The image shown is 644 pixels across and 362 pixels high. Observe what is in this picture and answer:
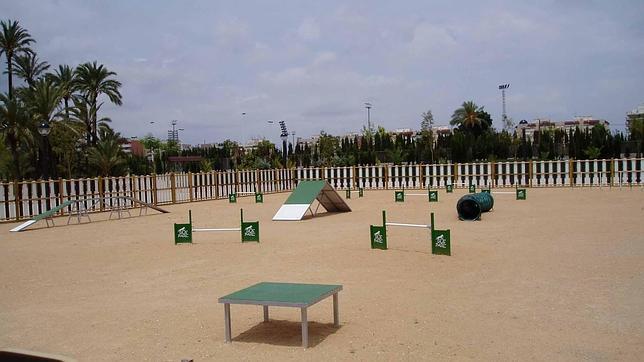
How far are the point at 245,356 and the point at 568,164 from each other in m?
30.7

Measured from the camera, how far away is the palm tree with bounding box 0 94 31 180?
3700cm

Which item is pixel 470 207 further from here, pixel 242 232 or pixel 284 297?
pixel 284 297

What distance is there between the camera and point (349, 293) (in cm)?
812

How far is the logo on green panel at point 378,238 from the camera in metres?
11.7

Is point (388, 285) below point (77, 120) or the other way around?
below

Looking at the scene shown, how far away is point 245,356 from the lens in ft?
18.4

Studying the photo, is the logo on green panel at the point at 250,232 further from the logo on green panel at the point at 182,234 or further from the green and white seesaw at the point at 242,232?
the logo on green panel at the point at 182,234

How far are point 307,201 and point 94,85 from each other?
33281mm

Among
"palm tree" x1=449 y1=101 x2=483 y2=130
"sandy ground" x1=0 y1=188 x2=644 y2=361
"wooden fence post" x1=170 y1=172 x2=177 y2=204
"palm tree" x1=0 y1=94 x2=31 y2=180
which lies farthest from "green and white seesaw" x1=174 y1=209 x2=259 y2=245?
"palm tree" x1=449 y1=101 x2=483 y2=130

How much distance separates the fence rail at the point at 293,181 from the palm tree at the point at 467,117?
38.0 metres

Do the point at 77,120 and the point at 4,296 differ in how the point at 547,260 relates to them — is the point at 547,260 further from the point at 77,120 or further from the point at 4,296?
the point at 77,120

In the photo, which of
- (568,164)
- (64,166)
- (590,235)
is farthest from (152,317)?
(64,166)

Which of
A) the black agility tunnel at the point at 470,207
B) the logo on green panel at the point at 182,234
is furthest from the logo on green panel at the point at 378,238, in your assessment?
the black agility tunnel at the point at 470,207

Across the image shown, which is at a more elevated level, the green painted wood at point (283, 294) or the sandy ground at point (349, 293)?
the green painted wood at point (283, 294)
